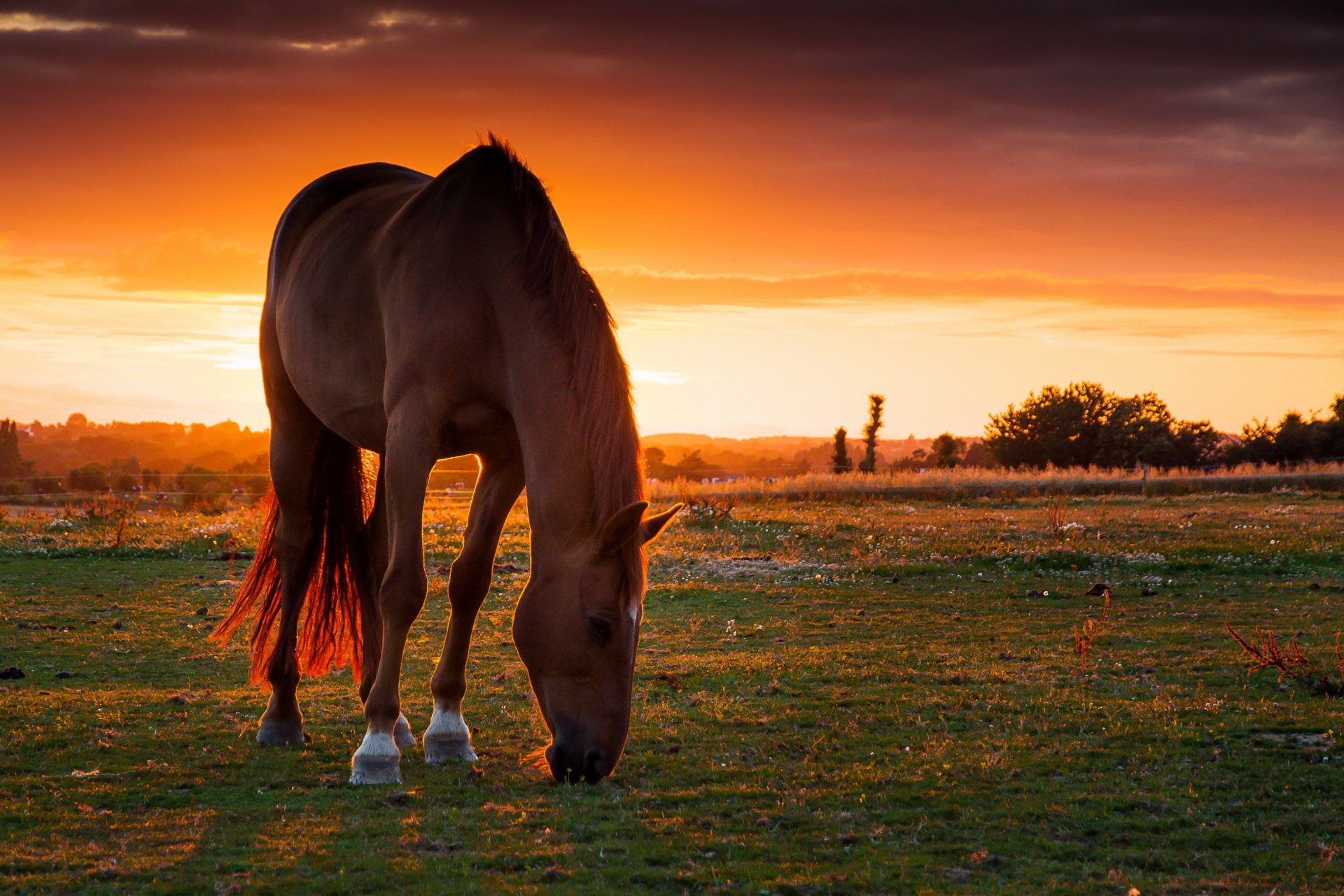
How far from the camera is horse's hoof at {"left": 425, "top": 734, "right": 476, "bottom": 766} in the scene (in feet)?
17.1

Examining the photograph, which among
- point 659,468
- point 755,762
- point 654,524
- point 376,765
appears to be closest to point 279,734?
point 376,765

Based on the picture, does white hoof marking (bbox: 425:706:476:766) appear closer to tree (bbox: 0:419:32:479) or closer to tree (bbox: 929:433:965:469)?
tree (bbox: 929:433:965:469)

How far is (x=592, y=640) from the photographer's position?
4414mm

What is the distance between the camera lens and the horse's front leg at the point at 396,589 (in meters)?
4.79

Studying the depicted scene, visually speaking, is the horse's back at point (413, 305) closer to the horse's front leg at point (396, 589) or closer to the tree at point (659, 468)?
the horse's front leg at point (396, 589)

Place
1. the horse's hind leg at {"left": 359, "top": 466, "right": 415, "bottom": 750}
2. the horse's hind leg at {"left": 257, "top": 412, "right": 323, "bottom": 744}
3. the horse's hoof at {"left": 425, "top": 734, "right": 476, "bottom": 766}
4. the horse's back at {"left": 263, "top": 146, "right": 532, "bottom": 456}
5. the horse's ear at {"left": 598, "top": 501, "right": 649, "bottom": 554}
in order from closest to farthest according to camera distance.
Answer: the horse's ear at {"left": 598, "top": 501, "right": 649, "bottom": 554} < the horse's back at {"left": 263, "top": 146, "right": 532, "bottom": 456} < the horse's hoof at {"left": 425, "top": 734, "right": 476, "bottom": 766} < the horse's hind leg at {"left": 257, "top": 412, "right": 323, "bottom": 744} < the horse's hind leg at {"left": 359, "top": 466, "right": 415, "bottom": 750}

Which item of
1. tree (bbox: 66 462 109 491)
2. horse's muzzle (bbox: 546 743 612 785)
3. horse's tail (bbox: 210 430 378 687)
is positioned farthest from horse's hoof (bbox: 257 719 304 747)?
tree (bbox: 66 462 109 491)

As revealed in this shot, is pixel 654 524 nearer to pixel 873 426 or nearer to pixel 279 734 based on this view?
pixel 279 734

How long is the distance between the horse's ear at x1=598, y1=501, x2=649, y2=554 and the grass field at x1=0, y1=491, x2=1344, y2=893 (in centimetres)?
104

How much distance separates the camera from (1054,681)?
6.99 m

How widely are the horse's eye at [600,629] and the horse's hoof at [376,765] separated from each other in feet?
3.76

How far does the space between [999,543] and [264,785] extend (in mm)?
12743

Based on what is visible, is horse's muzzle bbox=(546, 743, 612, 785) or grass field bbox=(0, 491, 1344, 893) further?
horse's muzzle bbox=(546, 743, 612, 785)

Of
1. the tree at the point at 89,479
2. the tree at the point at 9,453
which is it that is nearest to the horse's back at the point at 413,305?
the tree at the point at 89,479
